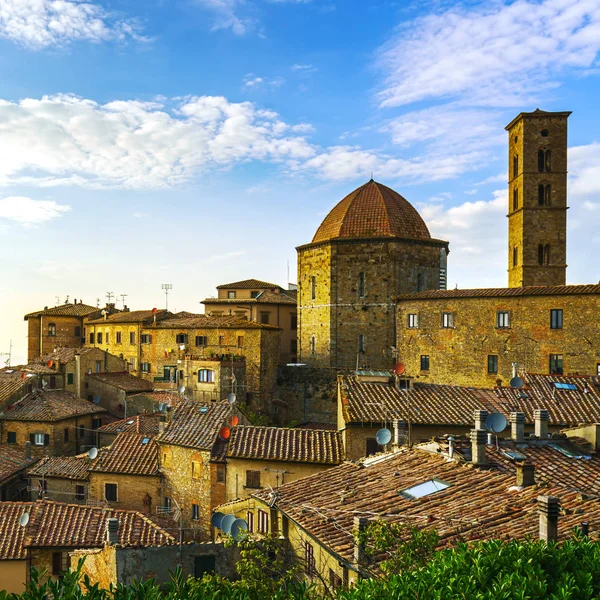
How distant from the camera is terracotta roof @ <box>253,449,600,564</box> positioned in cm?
1177

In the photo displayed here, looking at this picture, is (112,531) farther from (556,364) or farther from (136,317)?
(136,317)

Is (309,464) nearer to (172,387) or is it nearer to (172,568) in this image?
(172,568)

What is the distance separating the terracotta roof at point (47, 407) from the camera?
36.4 m

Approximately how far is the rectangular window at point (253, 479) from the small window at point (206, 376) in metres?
18.4

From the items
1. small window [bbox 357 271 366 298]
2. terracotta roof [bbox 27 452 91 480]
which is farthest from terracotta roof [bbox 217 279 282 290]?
terracotta roof [bbox 27 452 91 480]

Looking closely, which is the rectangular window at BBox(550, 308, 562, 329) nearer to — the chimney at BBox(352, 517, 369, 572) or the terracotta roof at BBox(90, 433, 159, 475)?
the terracotta roof at BBox(90, 433, 159, 475)

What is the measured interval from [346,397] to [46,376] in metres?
29.4

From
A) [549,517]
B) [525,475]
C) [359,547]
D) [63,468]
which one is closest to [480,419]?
[525,475]

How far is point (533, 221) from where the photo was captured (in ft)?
153

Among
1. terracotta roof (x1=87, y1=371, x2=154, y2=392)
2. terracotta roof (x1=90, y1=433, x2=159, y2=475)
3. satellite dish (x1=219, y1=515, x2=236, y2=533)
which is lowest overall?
terracotta roof (x1=90, y1=433, x2=159, y2=475)

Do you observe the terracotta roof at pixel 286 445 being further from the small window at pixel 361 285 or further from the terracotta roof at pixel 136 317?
the terracotta roof at pixel 136 317

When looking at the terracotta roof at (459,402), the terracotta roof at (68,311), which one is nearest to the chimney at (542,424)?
the terracotta roof at (459,402)

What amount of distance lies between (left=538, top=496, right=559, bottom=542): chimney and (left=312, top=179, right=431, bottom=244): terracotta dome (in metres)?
34.1

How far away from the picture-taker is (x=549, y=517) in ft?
34.6
